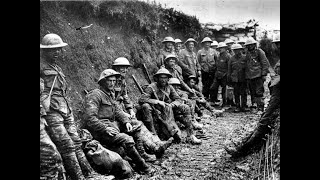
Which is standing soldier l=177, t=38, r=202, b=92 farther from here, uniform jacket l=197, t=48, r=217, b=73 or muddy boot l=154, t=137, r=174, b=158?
muddy boot l=154, t=137, r=174, b=158

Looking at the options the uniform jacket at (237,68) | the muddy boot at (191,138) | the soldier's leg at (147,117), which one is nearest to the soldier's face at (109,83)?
the soldier's leg at (147,117)

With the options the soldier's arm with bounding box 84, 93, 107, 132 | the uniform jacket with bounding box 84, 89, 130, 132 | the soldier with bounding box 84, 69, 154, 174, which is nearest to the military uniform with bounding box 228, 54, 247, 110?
the uniform jacket with bounding box 84, 89, 130, 132

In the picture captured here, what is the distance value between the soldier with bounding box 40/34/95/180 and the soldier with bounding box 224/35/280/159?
8.92 feet

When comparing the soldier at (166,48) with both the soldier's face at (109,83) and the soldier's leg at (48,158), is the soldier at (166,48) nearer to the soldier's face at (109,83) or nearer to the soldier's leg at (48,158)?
the soldier's face at (109,83)

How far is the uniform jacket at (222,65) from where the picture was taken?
440 inches

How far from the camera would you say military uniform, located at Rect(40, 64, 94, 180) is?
183 inches

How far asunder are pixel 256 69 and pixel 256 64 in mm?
213

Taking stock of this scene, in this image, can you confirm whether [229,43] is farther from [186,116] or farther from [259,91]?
[186,116]

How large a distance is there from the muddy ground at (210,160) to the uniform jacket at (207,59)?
331 cm

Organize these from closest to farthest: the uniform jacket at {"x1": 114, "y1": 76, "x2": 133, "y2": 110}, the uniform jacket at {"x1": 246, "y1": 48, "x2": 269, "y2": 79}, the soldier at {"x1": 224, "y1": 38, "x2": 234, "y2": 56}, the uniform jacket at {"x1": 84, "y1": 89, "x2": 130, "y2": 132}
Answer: the uniform jacket at {"x1": 84, "y1": 89, "x2": 130, "y2": 132} → the uniform jacket at {"x1": 114, "y1": 76, "x2": 133, "y2": 110} → the uniform jacket at {"x1": 246, "y1": 48, "x2": 269, "y2": 79} → the soldier at {"x1": 224, "y1": 38, "x2": 234, "y2": 56}

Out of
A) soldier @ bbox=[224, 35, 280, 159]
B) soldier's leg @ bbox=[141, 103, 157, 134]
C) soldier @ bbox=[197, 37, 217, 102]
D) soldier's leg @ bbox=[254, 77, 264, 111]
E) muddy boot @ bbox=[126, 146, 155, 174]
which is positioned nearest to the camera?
soldier @ bbox=[224, 35, 280, 159]
